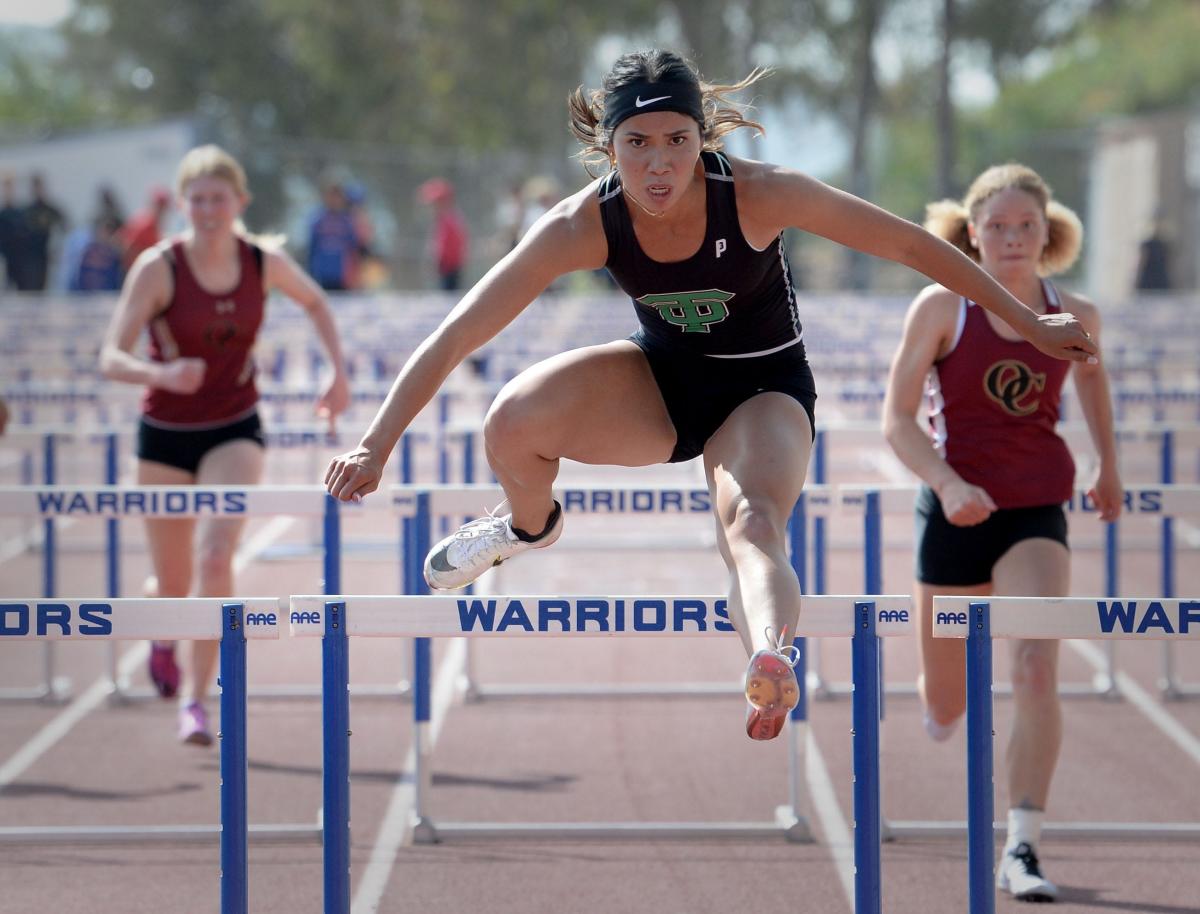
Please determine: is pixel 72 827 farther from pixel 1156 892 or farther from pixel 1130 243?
pixel 1130 243

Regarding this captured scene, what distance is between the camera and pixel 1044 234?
5.21m

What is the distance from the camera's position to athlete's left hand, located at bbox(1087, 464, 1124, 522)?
5.28m

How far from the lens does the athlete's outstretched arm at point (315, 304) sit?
674 cm

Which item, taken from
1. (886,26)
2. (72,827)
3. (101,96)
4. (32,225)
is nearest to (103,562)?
(72,827)

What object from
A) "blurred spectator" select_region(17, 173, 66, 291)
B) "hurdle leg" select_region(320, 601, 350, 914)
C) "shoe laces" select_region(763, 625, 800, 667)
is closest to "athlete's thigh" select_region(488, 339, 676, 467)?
"hurdle leg" select_region(320, 601, 350, 914)

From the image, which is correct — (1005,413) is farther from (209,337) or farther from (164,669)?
(164,669)

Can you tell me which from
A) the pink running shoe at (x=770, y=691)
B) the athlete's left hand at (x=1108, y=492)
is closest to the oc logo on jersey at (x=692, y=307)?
the pink running shoe at (x=770, y=691)

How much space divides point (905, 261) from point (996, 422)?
135 centimetres

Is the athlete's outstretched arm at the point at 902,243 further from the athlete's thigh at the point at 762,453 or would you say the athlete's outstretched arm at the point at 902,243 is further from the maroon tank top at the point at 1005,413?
the maroon tank top at the point at 1005,413

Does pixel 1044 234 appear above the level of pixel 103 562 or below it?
above

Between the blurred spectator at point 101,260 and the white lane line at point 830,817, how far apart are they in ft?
64.4

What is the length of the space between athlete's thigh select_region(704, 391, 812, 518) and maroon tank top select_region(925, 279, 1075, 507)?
1101mm

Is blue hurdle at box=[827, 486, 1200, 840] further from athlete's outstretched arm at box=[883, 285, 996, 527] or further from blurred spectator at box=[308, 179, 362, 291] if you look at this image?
blurred spectator at box=[308, 179, 362, 291]

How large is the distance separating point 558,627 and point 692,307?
92 cm
